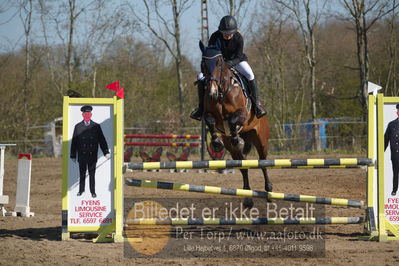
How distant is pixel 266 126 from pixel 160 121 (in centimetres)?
1275

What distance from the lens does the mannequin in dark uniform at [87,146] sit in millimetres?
5777

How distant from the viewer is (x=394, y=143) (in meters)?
5.82

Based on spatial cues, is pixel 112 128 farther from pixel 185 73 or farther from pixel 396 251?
pixel 185 73

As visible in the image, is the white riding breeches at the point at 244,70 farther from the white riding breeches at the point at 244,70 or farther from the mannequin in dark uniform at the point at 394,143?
the mannequin in dark uniform at the point at 394,143

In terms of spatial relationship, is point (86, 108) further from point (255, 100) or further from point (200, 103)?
point (255, 100)

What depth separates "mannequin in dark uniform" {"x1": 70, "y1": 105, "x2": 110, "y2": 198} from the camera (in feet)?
19.0

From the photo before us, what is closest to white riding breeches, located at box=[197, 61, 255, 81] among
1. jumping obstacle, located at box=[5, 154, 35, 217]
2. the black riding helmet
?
the black riding helmet

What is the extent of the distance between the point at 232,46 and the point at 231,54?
0.14 metres

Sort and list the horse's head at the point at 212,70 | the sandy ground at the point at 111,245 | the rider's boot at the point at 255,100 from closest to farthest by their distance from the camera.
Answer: the sandy ground at the point at 111,245 → the horse's head at the point at 212,70 → the rider's boot at the point at 255,100

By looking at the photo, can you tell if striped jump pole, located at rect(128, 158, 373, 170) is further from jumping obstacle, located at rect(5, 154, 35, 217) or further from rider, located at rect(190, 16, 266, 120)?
jumping obstacle, located at rect(5, 154, 35, 217)

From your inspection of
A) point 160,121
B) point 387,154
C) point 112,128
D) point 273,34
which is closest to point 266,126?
point 387,154

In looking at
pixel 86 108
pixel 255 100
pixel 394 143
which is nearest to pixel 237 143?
pixel 255 100

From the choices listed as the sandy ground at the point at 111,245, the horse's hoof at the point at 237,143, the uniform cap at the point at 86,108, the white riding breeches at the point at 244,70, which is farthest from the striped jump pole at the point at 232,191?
the white riding breeches at the point at 244,70

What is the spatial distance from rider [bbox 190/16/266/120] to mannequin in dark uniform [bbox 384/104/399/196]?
82.2 inches
